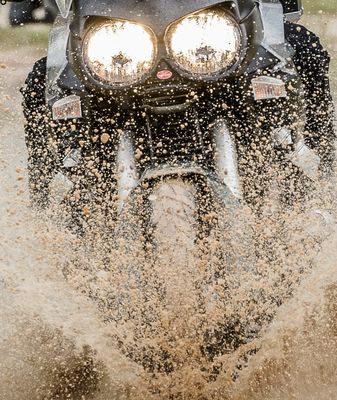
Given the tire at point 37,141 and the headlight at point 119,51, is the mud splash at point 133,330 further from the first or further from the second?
the headlight at point 119,51

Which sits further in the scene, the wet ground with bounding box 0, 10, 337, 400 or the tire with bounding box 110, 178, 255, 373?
the wet ground with bounding box 0, 10, 337, 400

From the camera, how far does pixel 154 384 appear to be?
260cm

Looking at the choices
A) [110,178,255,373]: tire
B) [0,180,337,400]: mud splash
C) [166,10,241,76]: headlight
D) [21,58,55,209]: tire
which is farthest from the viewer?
[21,58,55,209]: tire

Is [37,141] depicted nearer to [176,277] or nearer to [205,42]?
[176,277]

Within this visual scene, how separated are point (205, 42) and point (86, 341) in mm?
1341

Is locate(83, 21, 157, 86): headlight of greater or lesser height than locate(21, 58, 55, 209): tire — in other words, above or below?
above

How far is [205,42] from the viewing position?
7.28 ft

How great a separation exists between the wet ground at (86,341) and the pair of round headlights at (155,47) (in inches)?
34.6

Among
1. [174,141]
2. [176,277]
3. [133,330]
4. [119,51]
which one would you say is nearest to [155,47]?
[119,51]

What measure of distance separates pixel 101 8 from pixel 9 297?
1.52 metres

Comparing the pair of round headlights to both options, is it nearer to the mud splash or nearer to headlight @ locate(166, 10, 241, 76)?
headlight @ locate(166, 10, 241, 76)

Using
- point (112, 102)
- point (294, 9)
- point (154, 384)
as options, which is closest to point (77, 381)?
point (154, 384)

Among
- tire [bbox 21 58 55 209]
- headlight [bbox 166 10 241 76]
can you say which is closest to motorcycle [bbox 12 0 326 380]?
headlight [bbox 166 10 241 76]

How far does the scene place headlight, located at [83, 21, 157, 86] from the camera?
2205 mm
